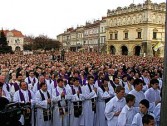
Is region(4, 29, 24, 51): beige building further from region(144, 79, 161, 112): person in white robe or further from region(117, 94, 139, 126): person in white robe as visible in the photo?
region(117, 94, 139, 126): person in white robe

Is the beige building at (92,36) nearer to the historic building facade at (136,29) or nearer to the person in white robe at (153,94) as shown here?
the historic building facade at (136,29)

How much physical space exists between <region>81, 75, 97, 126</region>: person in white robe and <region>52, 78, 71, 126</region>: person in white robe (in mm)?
633

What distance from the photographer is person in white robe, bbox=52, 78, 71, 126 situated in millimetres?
10470

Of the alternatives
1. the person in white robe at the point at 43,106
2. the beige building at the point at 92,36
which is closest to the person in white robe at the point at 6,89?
the person in white robe at the point at 43,106

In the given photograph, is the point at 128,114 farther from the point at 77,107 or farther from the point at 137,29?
the point at 137,29

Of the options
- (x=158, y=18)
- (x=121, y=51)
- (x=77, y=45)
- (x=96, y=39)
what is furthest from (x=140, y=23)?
(x=77, y=45)

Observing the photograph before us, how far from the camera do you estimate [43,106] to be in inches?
390

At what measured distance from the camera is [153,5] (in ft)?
231

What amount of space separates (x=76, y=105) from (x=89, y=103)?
1.62 feet

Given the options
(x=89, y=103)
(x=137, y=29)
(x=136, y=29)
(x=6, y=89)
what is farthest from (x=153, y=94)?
(x=136, y=29)

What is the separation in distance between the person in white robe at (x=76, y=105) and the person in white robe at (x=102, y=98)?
2.24ft

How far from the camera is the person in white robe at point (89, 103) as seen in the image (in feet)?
35.6

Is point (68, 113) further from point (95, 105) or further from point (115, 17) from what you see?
point (115, 17)

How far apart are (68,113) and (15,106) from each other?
5493 mm
